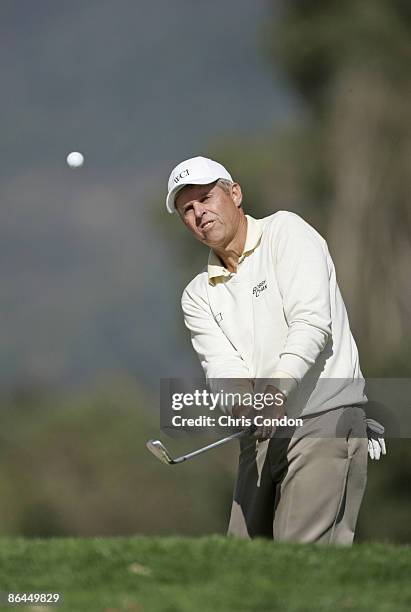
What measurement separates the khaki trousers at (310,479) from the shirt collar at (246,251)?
395 mm

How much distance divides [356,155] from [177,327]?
2606mm

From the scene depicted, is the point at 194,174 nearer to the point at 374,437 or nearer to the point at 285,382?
the point at 285,382

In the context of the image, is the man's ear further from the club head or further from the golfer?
the club head

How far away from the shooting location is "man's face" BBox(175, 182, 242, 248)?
2.93m

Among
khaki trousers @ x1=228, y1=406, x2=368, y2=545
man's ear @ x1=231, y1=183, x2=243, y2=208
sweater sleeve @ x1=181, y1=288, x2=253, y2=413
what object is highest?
man's ear @ x1=231, y1=183, x2=243, y2=208

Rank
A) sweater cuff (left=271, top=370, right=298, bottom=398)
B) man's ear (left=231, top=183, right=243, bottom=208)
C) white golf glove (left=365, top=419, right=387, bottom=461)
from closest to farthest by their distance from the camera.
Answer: sweater cuff (left=271, top=370, right=298, bottom=398), white golf glove (left=365, top=419, right=387, bottom=461), man's ear (left=231, top=183, right=243, bottom=208)

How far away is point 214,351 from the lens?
9.45 feet

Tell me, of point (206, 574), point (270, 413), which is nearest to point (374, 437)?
point (270, 413)

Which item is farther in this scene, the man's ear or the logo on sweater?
the man's ear

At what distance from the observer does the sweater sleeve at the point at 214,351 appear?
110 inches

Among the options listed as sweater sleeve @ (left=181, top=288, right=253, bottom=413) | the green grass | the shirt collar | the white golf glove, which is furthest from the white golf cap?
the green grass

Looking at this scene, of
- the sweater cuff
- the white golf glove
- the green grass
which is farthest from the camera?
the white golf glove

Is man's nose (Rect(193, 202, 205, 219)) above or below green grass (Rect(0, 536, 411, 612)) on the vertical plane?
above

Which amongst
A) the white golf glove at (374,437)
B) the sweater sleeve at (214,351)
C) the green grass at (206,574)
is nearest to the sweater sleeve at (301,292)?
the sweater sleeve at (214,351)
